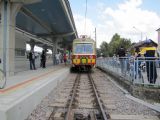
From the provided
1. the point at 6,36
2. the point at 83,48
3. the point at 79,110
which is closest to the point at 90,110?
the point at 79,110

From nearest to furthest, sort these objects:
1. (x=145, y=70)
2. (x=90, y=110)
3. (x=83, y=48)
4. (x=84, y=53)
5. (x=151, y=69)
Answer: (x=90, y=110) < (x=151, y=69) < (x=145, y=70) < (x=84, y=53) < (x=83, y=48)

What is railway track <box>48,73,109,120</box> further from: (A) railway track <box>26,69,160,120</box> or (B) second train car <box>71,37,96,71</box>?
(B) second train car <box>71,37,96,71</box>

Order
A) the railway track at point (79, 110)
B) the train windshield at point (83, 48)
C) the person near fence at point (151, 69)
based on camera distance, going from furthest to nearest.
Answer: the train windshield at point (83, 48), the person near fence at point (151, 69), the railway track at point (79, 110)

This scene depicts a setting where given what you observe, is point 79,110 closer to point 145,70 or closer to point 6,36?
point 145,70

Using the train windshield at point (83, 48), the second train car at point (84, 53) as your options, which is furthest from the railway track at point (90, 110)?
the train windshield at point (83, 48)

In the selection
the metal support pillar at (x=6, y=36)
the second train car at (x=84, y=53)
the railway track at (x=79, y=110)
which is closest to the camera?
the railway track at (x=79, y=110)

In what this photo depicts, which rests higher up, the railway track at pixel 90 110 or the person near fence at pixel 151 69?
the person near fence at pixel 151 69

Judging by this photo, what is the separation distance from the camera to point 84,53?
106 ft

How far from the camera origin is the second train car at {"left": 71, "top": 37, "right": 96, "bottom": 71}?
32.1 meters

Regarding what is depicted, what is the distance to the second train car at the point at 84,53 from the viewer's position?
32094mm

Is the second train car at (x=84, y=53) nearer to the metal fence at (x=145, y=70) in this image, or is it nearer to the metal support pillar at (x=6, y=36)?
the metal support pillar at (x=6, y=36)

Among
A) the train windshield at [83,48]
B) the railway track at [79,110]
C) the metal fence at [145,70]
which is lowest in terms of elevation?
the railway track at [79,110]

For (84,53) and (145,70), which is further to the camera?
(84,53)

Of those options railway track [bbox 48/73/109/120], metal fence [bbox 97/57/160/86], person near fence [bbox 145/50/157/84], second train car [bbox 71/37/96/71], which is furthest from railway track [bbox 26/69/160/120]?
second train car [bbox 71/37/96/71]
